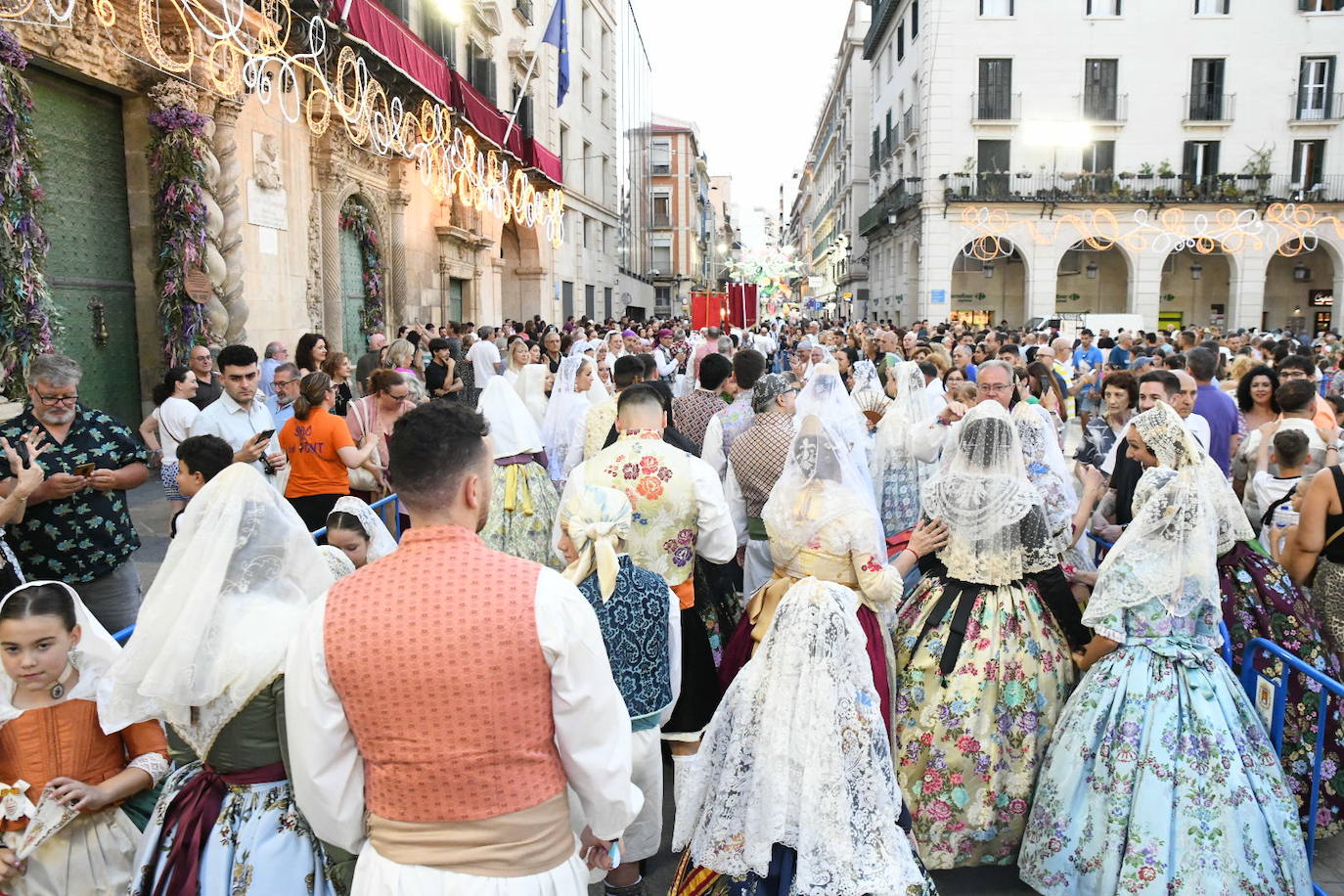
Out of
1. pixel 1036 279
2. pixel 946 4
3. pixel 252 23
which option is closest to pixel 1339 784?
pixel 252 23

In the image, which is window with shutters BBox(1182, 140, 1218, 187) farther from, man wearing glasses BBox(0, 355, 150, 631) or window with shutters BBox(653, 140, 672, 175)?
man wearing glasses BBox(0, 355, 150, 631)

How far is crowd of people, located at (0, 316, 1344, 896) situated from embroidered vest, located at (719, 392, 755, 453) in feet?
2.48

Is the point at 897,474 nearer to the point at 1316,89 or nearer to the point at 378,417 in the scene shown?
the point at 378,417

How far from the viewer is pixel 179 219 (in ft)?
28.5

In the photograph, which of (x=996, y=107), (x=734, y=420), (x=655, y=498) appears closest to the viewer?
(x=655, y=498)

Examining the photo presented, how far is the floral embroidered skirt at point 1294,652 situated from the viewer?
3504 mm

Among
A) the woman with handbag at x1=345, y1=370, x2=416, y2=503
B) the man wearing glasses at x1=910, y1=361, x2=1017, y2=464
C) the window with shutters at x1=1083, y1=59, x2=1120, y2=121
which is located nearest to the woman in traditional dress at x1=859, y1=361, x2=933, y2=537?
the man wearing glasses at x1=910, y1=361, x2=1017, y2=464

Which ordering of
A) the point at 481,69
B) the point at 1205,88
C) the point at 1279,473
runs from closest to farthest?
the point at 1279,473
the point at 481,69
the point at 1205,88

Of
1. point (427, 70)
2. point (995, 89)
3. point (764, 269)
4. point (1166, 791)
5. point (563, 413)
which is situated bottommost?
point (1166, 791)

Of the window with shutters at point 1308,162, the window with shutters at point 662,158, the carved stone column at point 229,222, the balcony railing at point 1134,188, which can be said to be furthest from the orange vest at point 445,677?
the window with shutters at point 662,158

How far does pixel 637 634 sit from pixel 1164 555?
189 centimetres

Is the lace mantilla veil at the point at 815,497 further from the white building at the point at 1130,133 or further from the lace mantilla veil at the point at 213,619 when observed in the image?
the white building at the point at 1130,133

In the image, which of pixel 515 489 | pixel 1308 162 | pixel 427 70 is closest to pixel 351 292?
pixel 427 70

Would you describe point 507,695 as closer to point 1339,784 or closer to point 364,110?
point 1339,784
